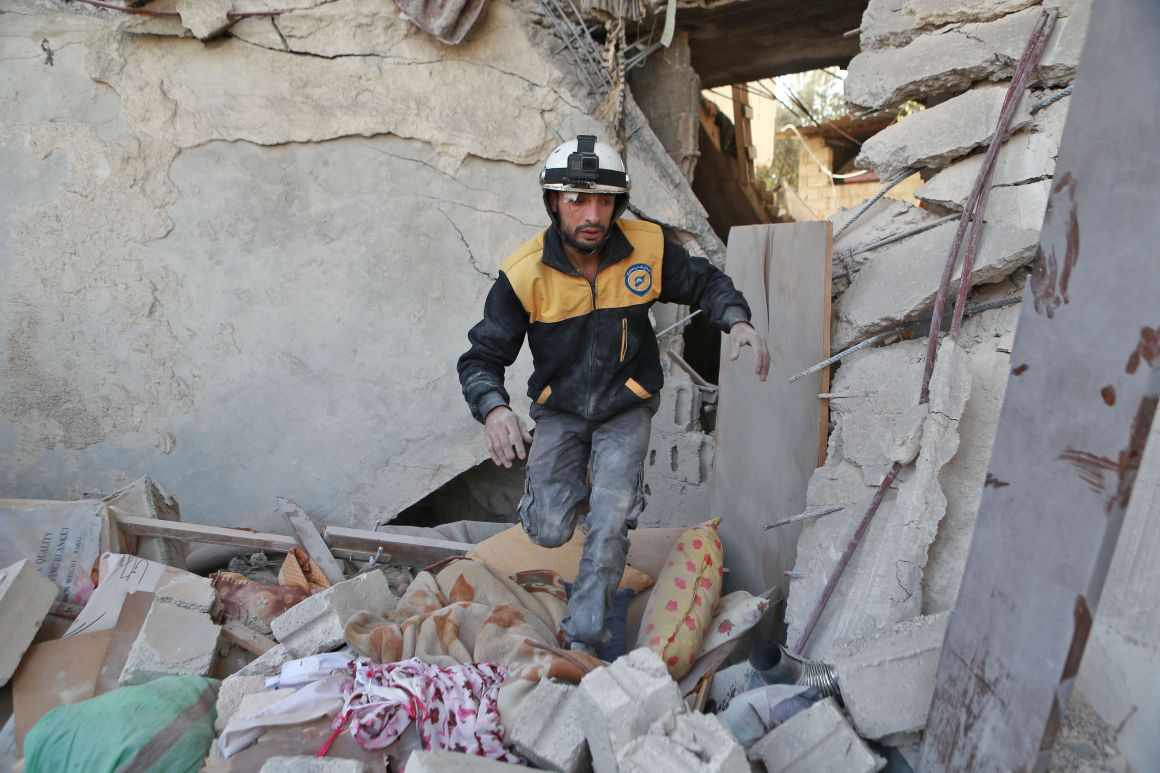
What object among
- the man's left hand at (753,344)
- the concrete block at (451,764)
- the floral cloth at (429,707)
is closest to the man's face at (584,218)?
the man's left hand at (753,344)

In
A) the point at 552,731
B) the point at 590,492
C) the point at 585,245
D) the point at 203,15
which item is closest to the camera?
the point at 552,731

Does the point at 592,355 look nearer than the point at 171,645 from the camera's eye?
No

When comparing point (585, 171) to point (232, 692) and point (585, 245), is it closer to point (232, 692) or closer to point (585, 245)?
point (585, 245)

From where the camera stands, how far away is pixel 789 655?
263cm

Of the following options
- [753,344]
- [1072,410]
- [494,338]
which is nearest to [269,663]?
[494,338]

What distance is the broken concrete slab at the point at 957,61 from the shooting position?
9.15 ft

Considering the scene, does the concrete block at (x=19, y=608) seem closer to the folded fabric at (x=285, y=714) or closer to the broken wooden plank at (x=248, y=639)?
the broken wooden plank at (x=248, y=639)

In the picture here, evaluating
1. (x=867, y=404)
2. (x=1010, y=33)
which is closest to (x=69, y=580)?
(x=867, y=404)

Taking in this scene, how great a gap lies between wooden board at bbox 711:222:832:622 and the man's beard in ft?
2.78

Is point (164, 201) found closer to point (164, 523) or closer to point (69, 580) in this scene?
point (164, 523)

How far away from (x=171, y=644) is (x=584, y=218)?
203 centimetres

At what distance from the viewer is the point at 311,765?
214 cm

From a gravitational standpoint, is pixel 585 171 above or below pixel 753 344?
above

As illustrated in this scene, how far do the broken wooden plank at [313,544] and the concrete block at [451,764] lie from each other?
193 centimetres
